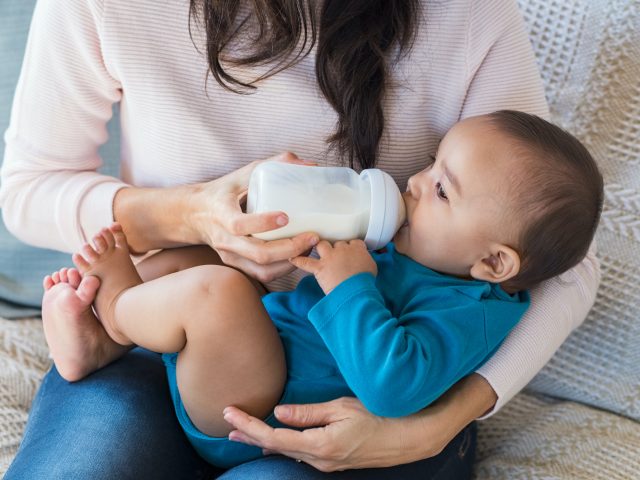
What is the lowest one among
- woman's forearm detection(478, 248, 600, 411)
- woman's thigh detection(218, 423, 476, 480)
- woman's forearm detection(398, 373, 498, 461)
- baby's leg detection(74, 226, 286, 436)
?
woman's thigh detection(218, 423, 476, 480)

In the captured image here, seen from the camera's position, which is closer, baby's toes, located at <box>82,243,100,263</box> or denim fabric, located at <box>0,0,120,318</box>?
baby's toes, located at <box>82,243,100,263</box>

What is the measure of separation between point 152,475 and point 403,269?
45 cm

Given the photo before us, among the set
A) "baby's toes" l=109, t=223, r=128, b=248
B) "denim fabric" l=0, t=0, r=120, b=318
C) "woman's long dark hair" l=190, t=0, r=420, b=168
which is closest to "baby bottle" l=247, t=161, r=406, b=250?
"woman's long dark hair" l=190, t=0, r=420, b=168

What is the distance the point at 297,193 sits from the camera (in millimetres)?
951

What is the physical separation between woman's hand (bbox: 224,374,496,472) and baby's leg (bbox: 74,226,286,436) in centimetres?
4

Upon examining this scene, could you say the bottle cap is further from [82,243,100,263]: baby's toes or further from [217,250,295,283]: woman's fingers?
[82,243,100,263]: baby's toes

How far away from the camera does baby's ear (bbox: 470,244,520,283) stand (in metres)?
1.04

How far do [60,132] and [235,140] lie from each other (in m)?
0.27

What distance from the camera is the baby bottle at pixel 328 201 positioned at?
0.95 metres

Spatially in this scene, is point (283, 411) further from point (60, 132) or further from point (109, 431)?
point (60, 132)

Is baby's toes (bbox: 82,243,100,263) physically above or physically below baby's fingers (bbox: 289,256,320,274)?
below

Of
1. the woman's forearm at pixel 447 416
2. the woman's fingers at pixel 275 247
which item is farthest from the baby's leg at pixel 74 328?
the woman's forearm at pixel 447 416

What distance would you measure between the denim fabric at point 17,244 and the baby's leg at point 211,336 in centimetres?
50

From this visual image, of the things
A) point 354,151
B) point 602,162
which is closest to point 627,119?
point 602,162
